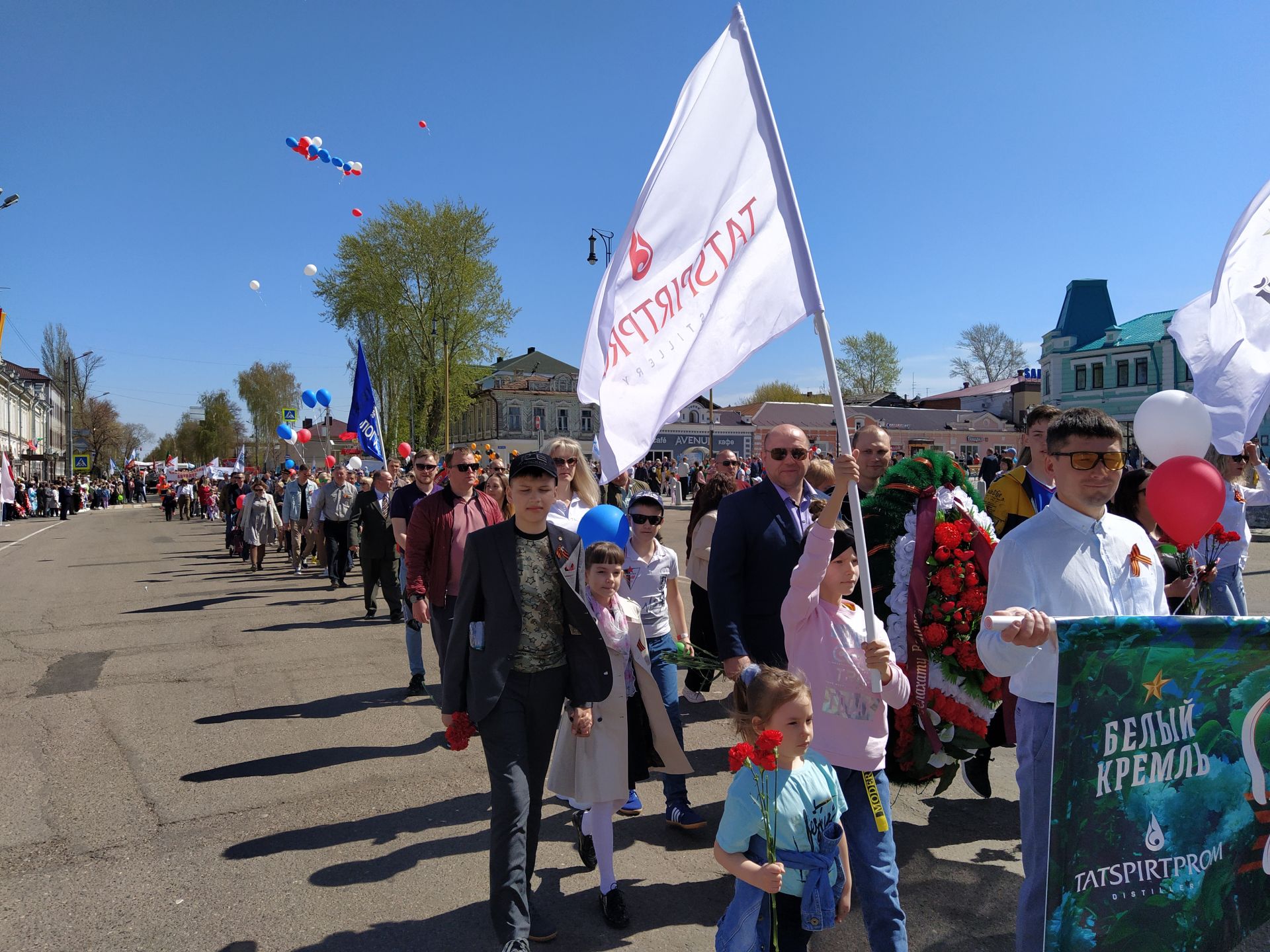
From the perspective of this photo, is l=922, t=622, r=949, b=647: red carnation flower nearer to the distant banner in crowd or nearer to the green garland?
the green garland

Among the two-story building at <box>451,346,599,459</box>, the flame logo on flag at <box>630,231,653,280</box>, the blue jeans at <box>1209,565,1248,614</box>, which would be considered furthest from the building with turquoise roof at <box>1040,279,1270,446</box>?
the flame logo on flag at <box>630,231,653,280</box>

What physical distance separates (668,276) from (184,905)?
343 centimetres

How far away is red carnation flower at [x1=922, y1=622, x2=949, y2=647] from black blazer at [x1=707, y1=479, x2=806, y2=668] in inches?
26.8

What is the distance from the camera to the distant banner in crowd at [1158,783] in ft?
8.09

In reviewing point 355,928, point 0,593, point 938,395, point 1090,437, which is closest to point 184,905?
point 355,928

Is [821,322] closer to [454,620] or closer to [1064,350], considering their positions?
[454,620]

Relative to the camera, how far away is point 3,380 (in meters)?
62.2

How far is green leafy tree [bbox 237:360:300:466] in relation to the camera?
285 ft

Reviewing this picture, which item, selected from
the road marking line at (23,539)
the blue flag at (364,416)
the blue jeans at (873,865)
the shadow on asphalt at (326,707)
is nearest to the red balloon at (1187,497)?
the blue jeans at (873,865)

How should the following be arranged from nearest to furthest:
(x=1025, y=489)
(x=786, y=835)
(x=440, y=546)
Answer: (x=786, y=835) → (x=1025, y=489) → (x=440, y=546)

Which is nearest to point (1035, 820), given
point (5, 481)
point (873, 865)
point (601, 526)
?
point (873, 865)

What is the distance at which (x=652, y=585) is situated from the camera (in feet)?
17.3

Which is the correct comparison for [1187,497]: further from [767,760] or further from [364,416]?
[364,416]

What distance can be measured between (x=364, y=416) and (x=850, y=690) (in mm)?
13324
